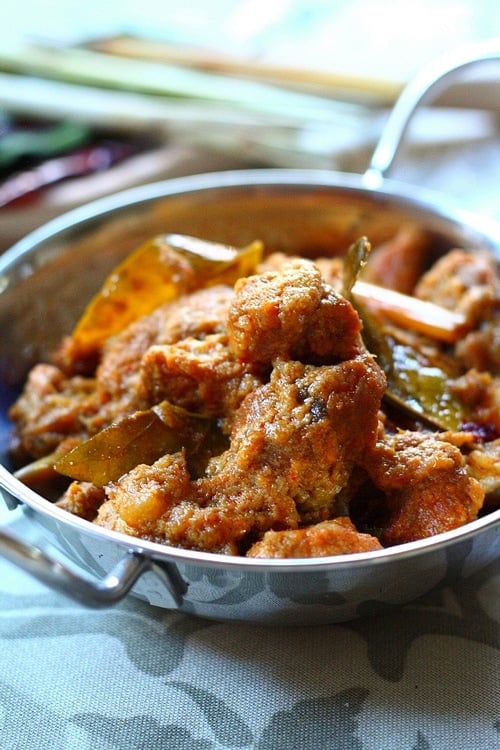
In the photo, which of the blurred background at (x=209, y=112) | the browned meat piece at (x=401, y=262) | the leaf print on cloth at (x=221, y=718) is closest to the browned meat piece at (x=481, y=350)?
the browned meat piece at (x=401, y=262)

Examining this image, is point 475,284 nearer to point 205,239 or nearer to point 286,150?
point 205,239

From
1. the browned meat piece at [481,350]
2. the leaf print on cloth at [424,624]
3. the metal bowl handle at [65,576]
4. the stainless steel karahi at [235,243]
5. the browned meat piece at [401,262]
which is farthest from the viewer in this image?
the browned meat piece at [401,262]

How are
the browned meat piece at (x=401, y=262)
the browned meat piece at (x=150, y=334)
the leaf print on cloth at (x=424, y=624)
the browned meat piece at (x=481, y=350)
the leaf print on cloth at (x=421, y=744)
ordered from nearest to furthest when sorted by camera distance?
Answer: the leaf print on cloth at (x=421, y=744) < the leaf print on cloth at (x=424, y=624) < the browned meat piece at (x=150, y=334) < the browned meat piece at (x=481, y=350) < the browned meat piece at (x=401, y=262)

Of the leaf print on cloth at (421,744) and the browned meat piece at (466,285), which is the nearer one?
the leaf print on cloth at (421,744)

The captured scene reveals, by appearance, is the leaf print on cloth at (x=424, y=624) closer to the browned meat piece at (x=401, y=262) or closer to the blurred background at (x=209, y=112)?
the browned meat piece at (x=401, y=262)

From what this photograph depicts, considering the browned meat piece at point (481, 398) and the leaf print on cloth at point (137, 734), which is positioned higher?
the browned meat piece at point (481, 398)

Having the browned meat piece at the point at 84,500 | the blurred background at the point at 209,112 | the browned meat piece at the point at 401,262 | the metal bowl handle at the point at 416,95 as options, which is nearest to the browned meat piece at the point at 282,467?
the browned meat piece at the point at 84,500

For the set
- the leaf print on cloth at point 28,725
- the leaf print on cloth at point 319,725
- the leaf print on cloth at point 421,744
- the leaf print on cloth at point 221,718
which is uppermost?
the leaf print on cloth at point 28,725
